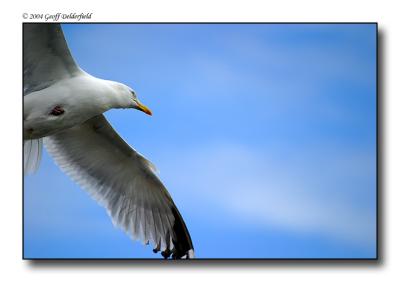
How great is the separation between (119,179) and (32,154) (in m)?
0.58

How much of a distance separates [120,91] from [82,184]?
62 cm

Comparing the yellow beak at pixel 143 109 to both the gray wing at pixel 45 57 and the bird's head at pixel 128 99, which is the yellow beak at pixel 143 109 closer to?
the bird's head at pixel 128 99

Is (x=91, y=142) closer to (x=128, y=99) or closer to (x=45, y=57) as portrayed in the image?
(x=128, y=99)

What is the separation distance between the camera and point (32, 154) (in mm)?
3941

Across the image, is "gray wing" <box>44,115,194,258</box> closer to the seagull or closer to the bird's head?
the seagull

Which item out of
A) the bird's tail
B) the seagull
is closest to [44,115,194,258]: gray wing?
the seagull

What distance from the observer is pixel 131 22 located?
3826mm

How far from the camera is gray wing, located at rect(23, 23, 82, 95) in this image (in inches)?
148

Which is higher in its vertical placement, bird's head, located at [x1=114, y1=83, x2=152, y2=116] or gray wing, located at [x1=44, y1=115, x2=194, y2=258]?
bird's head, located at [x1=114, y1=83, x2=152, y2=116]

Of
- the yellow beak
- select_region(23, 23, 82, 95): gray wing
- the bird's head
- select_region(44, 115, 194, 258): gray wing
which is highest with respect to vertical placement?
select_region(23, 23, 82, 95): gray wing

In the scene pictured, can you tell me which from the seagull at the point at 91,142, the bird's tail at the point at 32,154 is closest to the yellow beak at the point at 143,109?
the seagull at the point at 91,142

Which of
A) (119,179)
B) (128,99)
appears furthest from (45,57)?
(119,179)

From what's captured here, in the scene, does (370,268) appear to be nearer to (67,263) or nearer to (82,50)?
(67,263)
